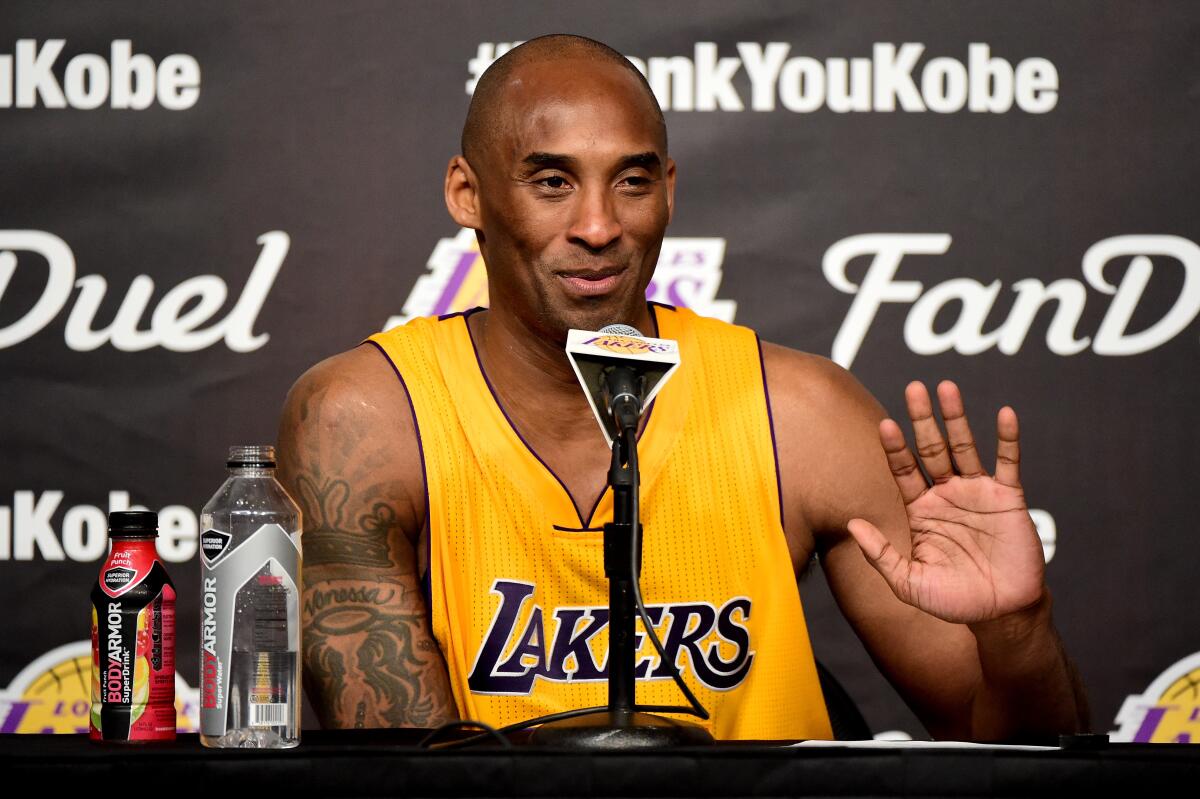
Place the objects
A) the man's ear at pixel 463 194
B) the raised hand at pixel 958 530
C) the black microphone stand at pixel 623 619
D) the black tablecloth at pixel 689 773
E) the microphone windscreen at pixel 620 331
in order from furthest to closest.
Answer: the man's ear at pixel 463 194 → the raised hand at pixel 958 530 → the microphone windscreen at pixel 620 331 → the black microphone stand at pixel 623 619 → the black tablecloth at pixel 689 773

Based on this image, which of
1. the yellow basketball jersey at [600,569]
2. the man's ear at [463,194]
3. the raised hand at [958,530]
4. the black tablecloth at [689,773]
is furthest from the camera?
the man's ear at [463,194]

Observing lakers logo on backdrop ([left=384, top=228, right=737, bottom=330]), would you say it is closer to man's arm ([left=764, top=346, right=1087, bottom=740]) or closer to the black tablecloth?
man's arm ([left=764, top=346, right=1087, bottom=740])

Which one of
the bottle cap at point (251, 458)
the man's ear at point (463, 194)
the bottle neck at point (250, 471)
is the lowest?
the bottle neck at point (250, 471)

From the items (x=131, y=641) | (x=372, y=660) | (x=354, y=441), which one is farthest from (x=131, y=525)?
(x=354, y=441)

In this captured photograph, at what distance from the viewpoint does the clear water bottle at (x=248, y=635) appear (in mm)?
1155

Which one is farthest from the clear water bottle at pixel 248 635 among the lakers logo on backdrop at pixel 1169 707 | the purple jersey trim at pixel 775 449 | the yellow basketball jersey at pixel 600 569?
the lakers logo on backdrop at pixel 1169 707

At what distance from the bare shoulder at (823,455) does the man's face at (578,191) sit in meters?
0.26

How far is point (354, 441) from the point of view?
1.85 m

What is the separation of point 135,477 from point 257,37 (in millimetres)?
→ 816

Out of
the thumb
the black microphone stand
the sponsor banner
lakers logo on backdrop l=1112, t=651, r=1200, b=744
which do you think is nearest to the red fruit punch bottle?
the black microphone stand

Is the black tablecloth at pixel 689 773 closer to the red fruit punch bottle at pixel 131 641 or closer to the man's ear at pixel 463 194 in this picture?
the red fruit punch bottle at pixel 131 641

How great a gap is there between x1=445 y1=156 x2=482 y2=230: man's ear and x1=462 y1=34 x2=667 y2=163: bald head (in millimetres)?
31

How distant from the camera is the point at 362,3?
8.26ft

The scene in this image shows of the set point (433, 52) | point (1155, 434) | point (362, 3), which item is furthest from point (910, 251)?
point (362, 3)
